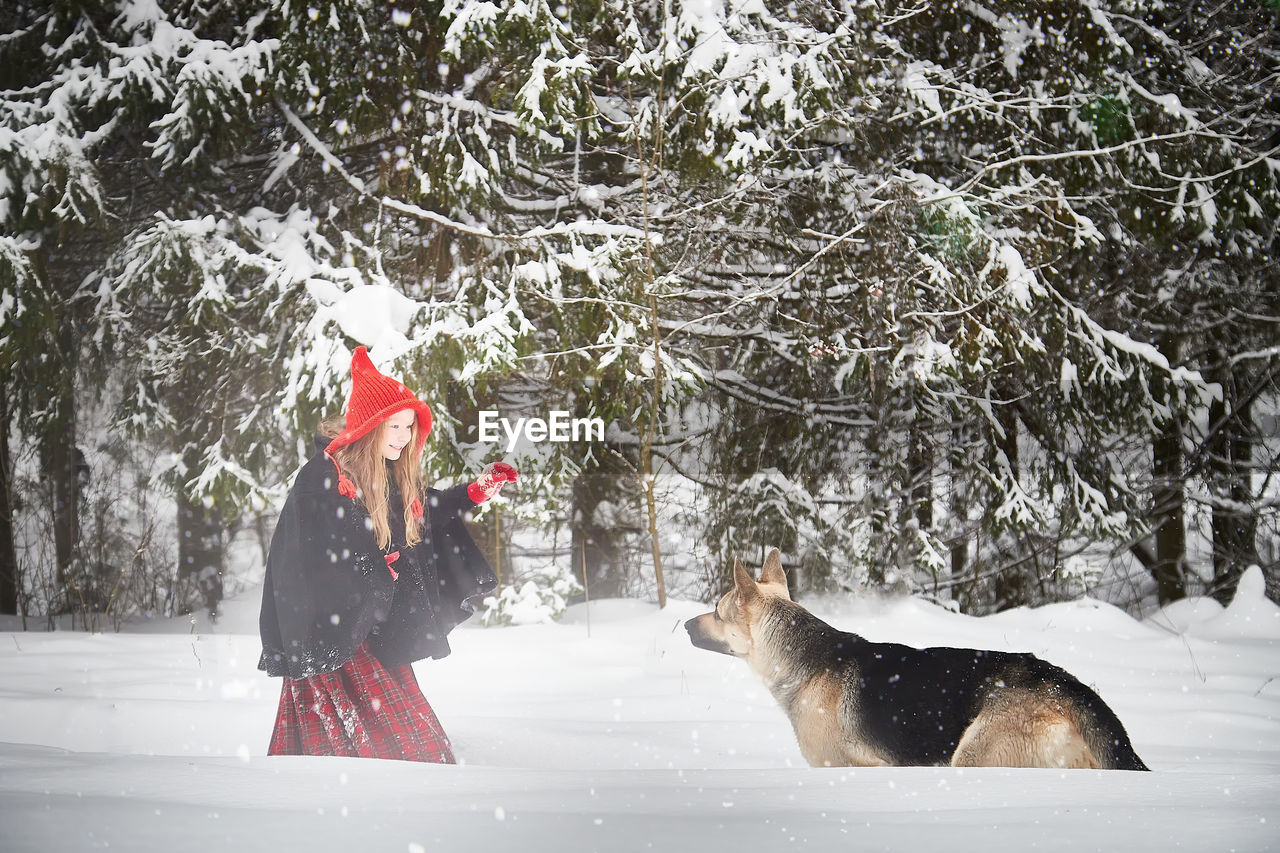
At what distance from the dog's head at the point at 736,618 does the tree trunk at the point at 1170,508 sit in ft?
19.5

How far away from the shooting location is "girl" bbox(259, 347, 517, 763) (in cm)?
265

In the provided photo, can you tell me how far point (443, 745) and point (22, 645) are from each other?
4156 mm

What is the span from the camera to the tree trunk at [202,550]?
27.5 feet

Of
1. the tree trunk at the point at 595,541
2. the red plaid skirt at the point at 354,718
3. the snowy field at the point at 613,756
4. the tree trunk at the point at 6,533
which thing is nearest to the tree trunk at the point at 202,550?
the snowy field at the point at 613,756

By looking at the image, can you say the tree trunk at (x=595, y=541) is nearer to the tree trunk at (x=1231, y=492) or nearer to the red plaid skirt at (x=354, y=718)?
the red plaid skirt at (x=354, y=718)

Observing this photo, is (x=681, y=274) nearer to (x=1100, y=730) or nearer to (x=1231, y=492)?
(x=1100, y=730)

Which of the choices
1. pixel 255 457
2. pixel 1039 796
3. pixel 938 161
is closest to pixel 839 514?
pixel 938 161

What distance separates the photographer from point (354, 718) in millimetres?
2830

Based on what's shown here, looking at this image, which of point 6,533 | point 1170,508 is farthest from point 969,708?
point 6,533

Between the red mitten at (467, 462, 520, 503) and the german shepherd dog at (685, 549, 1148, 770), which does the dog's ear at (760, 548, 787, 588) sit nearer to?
the german shepherd dog at (685, 549, 1148, 770)

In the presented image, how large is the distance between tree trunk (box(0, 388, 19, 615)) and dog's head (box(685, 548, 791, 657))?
6.83 meters

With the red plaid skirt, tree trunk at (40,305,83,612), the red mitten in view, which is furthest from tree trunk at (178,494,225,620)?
the red mitten

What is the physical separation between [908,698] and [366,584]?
181 cm

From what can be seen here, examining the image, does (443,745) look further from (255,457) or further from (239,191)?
(239,191)
